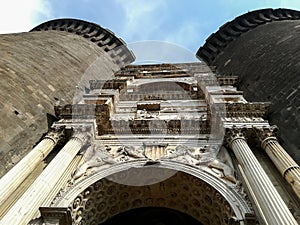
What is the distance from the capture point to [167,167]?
9.66m

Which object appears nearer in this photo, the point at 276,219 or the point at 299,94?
the point at 276,219

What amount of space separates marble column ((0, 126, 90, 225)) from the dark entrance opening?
236cm

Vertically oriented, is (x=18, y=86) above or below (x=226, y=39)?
below

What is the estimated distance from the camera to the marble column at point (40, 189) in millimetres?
7078

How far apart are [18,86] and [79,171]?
515 centimetres

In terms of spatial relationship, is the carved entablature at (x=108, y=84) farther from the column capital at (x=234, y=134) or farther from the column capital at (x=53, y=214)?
the column capital at (x=53, y=214)

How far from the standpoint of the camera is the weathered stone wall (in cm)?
1085

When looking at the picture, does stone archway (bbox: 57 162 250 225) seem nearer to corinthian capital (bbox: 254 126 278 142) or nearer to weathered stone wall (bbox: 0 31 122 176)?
corinthian capital (bbox: 254 126 278 142)

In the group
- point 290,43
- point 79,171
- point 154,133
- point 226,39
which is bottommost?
point 79,171

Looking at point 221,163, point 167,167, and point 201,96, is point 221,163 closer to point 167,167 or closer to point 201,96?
point 167,167

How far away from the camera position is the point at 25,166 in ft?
28.8

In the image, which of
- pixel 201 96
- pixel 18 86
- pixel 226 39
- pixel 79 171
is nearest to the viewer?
pixel 79 171

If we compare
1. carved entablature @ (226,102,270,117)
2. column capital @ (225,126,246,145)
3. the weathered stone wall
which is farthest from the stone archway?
carved entablature @ (226,102,270,117)

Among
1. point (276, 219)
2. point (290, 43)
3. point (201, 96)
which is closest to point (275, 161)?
point (276, 219)
